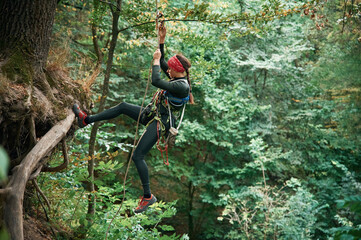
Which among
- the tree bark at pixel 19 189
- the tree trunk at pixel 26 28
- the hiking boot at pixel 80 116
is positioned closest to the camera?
the tree bark at pixel 19 189

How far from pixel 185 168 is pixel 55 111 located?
22.9 ft

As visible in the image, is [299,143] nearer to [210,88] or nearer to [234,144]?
[234,144]

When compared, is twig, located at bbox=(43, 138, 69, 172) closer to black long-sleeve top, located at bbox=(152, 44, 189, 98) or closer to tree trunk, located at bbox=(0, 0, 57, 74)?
tree trunk, located at bbox=(0, 0, 57, 74)

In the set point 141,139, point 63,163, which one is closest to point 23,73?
point 63,163

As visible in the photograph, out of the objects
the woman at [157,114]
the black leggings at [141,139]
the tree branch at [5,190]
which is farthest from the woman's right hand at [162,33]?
the tree branch at [5,190]

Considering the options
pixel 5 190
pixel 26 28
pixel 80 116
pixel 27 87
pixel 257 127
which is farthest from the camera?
pixel 257 127

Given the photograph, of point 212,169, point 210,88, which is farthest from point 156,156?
point 210,88

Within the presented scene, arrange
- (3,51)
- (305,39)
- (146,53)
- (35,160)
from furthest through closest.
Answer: (305,39) < (146,53) < (3,51) < (35,160)

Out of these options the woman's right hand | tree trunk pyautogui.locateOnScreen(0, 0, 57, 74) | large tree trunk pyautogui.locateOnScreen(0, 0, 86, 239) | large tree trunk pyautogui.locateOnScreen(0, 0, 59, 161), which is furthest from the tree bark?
the woman's right hand

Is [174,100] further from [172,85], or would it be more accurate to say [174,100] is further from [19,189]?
[19,189]

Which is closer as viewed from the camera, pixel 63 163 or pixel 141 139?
pixel 141 139

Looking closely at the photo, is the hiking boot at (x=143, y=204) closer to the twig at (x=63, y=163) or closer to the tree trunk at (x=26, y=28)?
the twig at (x=63, y=163)

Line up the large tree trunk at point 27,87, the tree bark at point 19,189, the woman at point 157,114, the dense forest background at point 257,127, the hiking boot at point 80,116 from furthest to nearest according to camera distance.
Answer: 1. the dense forest background at point 257,127
2. the hiking boot at point 80,116
3. the woman at point 157,114
4. the large tree trunk at point 27,87
5. the tree bark at point 19,189

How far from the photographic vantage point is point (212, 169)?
1021 cm
